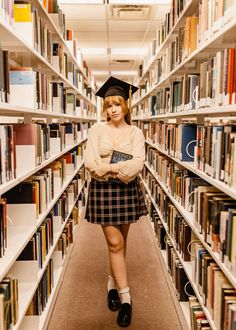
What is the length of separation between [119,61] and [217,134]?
769 centimetres

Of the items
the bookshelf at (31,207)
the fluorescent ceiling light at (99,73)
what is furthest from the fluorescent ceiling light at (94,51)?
the bookshelf at (31,207)

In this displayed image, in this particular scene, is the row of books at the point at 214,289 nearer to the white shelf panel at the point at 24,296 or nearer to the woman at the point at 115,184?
the woman at the point at 115,184

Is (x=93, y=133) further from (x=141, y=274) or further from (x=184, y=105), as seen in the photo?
(x=141, y=274)

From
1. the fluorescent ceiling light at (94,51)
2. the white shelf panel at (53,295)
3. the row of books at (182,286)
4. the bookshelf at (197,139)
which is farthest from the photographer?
the fluorescent ceiling light at (94,51)

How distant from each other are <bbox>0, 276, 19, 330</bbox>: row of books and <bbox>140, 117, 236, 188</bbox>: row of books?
42.4 inches

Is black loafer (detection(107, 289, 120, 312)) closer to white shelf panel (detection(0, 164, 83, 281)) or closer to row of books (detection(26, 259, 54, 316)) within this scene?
row of books (detection(26, 259, 54, 316))

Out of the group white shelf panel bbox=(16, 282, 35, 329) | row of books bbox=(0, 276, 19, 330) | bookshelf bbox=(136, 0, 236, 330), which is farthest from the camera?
white shelf panel bbox=(16, 282, 35, 329)

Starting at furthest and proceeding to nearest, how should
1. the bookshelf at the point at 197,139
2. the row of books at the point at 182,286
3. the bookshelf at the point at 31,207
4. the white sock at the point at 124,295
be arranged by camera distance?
1. the white sock at the point at 124,295
2. the row of books at the point at 182,286
3. the bookshelf at the point at 31,207
4. the bookshelf at the point at 197,139

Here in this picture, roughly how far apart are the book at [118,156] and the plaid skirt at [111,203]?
154 millimetres

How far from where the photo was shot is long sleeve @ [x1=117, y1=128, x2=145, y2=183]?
261 cm

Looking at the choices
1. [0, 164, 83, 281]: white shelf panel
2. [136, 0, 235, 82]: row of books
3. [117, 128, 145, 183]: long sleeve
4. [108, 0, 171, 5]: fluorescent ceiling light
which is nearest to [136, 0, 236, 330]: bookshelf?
[136, 0, 235, 82]: row of books

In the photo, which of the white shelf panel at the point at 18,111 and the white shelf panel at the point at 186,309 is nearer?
the white shelf panel at the point at 18,111

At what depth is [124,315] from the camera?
105 inches

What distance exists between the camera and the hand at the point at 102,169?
2.62 meters
